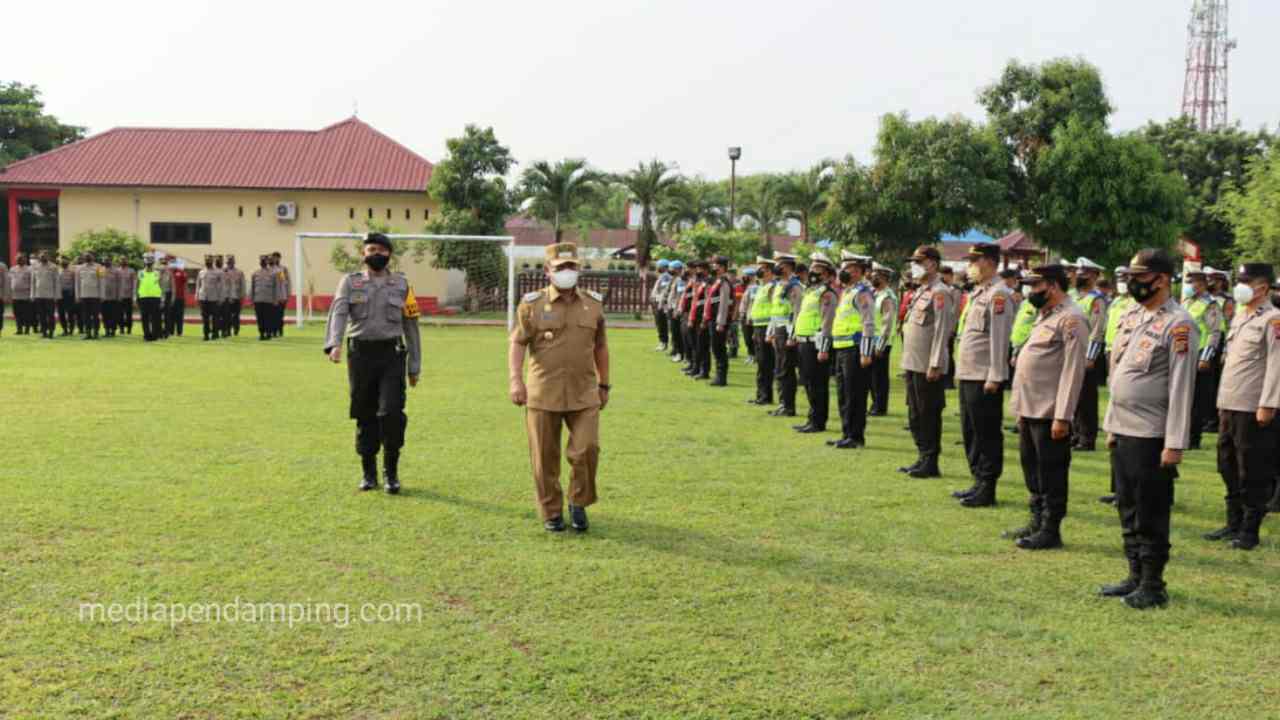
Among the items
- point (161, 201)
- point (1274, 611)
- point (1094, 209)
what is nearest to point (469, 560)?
point (1274, 611)

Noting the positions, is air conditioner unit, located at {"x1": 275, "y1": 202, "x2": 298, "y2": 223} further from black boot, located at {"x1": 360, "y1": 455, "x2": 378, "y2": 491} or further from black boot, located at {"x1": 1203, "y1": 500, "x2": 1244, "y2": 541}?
black boot, located at {"x1": 1203, "y1": 500, "x2": 1244, "y2": 541}

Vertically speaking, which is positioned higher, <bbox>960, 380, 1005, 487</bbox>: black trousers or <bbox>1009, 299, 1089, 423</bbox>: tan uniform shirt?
<bbox>1009, 299, 1089, 423</bbox>: tan uniform shirt

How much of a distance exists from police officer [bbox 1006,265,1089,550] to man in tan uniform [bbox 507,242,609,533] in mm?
2649

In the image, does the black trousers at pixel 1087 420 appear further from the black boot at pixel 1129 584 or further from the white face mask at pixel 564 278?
the white face mask at pixel 564 278

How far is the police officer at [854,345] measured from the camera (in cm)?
1000

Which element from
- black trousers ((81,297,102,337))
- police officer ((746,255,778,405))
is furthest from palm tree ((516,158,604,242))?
police officer ((746,255,778,405))

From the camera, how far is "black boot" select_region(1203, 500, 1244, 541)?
6789 millimetres

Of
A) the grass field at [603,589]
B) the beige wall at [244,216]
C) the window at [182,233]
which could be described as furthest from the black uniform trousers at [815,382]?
the window at [182,233]

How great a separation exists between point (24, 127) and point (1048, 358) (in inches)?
1722

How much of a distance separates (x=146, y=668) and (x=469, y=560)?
191 centimetres

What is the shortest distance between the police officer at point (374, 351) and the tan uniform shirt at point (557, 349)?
137 centimetres

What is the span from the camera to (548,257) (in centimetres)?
668

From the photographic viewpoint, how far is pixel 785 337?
40.7 ft

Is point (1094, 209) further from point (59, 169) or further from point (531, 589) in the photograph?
point (59, 169)
